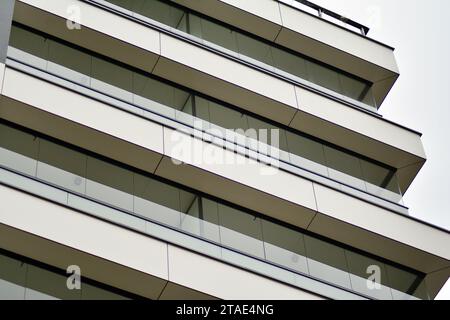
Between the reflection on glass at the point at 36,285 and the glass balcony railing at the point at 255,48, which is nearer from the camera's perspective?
the reflection on glass at the point at 36,285

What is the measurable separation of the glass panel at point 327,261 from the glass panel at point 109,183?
3.86 metres

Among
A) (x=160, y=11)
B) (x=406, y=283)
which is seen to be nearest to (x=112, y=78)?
(x=160, y=11)

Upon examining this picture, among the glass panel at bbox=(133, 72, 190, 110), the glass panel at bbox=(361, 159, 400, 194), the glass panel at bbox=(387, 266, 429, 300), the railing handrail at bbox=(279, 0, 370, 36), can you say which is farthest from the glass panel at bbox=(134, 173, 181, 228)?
the railing handrail at bbox=(279, 0, 370, 36)

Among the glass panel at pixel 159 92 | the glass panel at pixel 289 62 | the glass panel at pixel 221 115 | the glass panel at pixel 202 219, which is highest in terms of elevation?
the glass panel at pixel 289 62

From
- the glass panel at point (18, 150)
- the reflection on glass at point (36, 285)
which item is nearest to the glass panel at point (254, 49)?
the glass panel at point (18, 150)

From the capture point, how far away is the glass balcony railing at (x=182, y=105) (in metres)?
19.6

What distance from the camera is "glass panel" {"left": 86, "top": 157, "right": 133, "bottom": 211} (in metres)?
17.2

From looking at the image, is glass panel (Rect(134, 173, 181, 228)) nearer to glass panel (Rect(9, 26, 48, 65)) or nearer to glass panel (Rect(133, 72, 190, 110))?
glass panel (Rect(133, 72, 190, 110))

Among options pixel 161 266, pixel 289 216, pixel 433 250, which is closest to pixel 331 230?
pixel 289 216

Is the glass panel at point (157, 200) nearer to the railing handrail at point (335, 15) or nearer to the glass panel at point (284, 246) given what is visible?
the glass panel at point (284, 246)

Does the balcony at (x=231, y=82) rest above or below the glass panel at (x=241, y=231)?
above

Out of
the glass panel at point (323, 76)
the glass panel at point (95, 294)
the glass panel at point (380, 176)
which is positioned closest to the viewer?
the glass panel at point (95, 294)

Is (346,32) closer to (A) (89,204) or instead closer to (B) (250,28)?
(B) (250,28)
